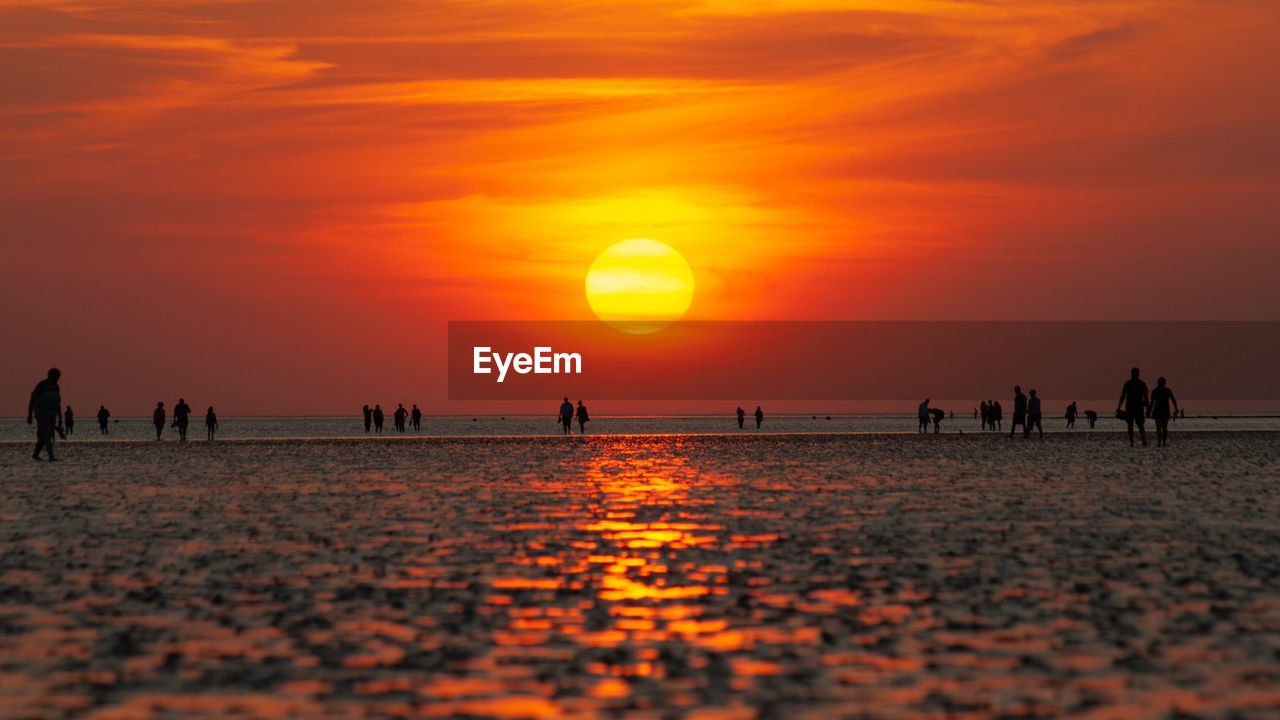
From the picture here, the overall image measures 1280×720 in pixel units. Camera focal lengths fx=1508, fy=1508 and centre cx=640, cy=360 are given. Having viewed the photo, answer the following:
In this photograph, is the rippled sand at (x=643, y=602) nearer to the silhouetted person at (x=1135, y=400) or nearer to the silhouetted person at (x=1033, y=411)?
the silhouetted person at (x=1135, y=400)

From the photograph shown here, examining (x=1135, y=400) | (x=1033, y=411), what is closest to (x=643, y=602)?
(x=1135, y=400)

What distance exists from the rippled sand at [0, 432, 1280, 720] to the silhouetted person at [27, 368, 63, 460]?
30.3 ft

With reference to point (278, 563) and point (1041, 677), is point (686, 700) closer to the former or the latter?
point (1041, 677)

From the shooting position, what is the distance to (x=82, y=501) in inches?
785

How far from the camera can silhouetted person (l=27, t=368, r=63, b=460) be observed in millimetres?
30609

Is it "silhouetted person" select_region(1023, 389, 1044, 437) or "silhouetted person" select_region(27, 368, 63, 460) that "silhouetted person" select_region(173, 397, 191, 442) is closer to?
"silhouetted person" select_region(27, 368, 63, 460)

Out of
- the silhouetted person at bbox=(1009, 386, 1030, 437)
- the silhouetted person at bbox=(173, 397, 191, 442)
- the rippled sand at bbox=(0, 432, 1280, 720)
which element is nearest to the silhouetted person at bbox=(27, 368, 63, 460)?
the rippled sand at bbox=(0, 432, 1280, 720)

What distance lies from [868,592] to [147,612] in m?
4.83

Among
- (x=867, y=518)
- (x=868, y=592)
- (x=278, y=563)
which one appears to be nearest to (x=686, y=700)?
(x=868, y=592)

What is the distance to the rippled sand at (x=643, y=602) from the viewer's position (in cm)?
702

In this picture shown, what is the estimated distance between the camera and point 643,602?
33.1 feet

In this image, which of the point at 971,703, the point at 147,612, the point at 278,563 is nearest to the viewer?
the point at 971,703

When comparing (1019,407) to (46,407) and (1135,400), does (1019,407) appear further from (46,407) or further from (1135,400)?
(46,407)

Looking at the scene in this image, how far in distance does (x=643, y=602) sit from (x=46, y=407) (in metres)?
25.0
